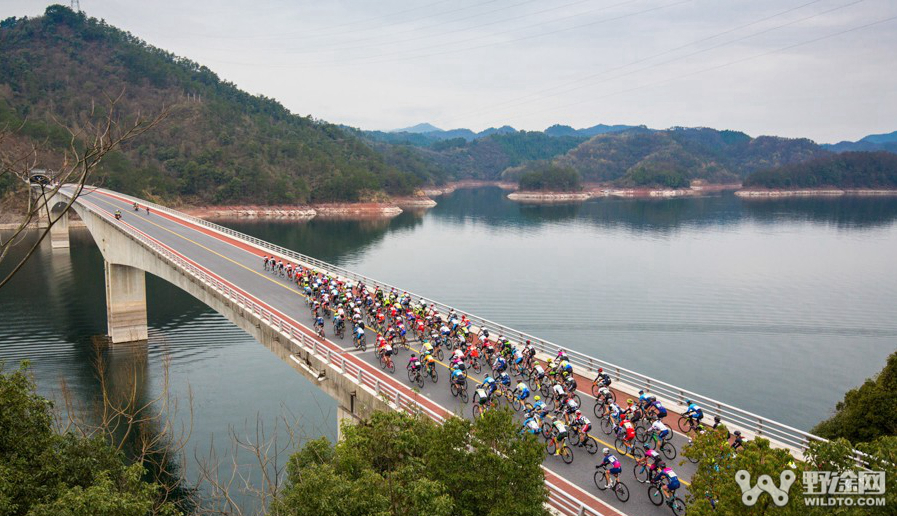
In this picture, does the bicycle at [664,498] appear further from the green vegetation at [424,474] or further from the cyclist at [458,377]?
the cyclist at [458,377]

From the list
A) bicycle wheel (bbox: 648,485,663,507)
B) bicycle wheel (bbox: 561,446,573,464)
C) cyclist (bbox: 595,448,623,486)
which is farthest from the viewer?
bicycle wheel (bbox: 561,446,573,464)

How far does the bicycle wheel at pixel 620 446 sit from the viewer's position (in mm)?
18328

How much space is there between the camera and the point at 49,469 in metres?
13.5

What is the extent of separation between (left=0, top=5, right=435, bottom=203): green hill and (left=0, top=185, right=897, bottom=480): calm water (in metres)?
37.5

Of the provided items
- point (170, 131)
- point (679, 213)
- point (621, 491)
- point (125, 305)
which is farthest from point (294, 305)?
point (170, 131)

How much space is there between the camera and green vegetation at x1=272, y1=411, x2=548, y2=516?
1134 centimetres

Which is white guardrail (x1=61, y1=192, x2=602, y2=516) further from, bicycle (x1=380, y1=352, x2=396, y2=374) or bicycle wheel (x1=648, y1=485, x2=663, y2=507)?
bicycle wheel (x1=648, y1=485, x2=663, y2=507)

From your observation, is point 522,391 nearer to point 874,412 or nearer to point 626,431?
point 626,431

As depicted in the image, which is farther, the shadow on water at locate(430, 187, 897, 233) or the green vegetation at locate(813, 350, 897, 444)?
the shadow on water at locate(430, 187, 897, 233)

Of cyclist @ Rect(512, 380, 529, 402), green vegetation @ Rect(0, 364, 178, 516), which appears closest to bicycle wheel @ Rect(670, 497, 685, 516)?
cyclist @ Rect(512, 380, 529, 402)

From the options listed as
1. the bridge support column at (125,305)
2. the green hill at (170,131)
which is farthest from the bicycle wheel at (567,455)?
the green hill at (170,131)

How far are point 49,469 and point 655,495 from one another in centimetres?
1499

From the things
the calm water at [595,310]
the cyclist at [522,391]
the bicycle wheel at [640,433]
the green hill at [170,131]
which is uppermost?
the green hill at [170,131]

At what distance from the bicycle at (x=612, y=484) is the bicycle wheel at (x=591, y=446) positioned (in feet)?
4.63
